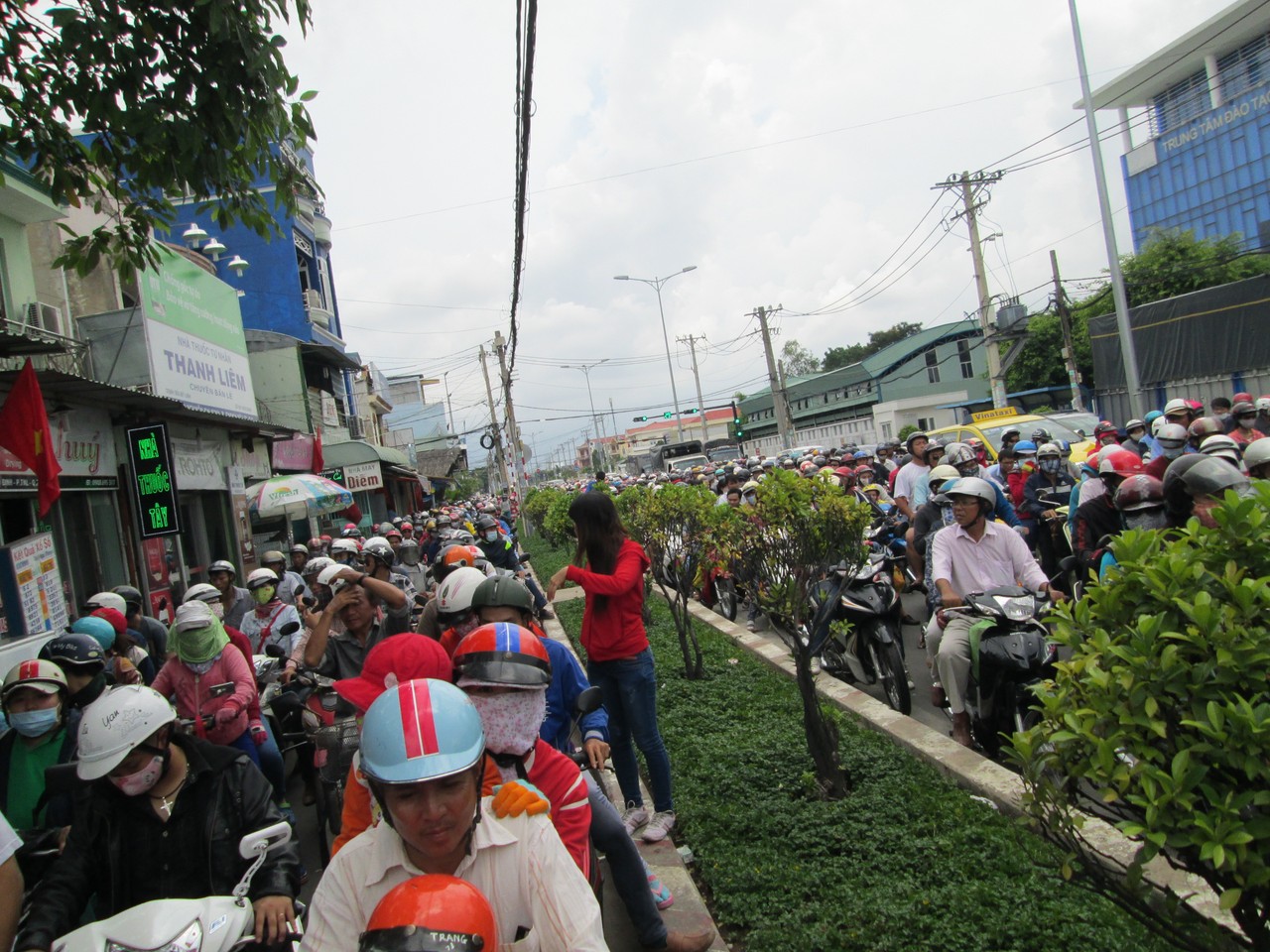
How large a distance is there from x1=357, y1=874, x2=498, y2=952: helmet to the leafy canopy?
449 centimetres

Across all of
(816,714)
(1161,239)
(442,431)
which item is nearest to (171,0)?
(816,714)

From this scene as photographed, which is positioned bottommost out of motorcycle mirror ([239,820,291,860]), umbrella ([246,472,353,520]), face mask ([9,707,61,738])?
motorcycle mirror ([239,820,291,860])

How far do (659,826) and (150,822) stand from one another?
253 cm

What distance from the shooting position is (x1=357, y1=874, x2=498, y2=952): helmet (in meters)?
1.42

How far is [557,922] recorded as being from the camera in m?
1.95

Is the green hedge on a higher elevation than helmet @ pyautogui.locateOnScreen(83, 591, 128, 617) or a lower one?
lower

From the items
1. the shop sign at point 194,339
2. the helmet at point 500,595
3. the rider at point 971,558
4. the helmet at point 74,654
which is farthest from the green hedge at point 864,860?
the shop sign at point 194,339

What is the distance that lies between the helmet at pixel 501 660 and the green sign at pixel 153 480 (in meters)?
10.0

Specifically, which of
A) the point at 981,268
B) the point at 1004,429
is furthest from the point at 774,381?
the point at 1004,429

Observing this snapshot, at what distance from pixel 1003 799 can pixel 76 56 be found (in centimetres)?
597

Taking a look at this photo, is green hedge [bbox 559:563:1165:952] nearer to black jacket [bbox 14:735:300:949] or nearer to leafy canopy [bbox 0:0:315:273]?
black jacket [bbox 14:735:300:949]

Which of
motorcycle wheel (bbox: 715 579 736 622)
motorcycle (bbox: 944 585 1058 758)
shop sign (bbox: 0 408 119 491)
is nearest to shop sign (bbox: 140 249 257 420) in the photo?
shop sign (bbox: 0 408 119 491)

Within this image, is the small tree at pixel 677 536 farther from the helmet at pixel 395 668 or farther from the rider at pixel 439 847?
Answer: the rider at pixel 439 847

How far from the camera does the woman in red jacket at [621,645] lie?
470 centimetres
